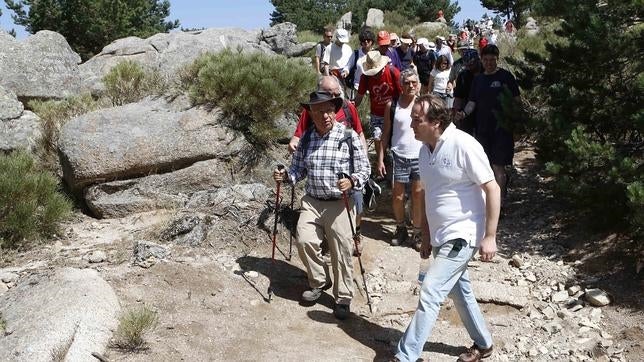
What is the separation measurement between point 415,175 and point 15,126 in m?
6.83

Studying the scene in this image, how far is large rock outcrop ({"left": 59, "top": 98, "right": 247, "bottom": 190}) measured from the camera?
778cm

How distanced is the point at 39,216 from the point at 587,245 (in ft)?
20.1

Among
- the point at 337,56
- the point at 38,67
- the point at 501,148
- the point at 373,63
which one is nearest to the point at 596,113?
the point at 501,148

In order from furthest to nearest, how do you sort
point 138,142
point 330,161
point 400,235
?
1. point 138,142
2. point 400,235
3. point 330,161

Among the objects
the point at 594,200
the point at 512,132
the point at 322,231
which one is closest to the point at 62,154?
the point at 322,231

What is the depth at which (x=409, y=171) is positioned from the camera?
6.28 m

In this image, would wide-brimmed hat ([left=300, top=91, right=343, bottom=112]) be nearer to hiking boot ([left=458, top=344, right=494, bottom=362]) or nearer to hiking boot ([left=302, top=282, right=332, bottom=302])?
hiking boot ([left=302, top=282, right=332, bottom=302])

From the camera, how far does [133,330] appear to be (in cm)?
425

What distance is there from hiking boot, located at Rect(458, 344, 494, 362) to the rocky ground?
192mm

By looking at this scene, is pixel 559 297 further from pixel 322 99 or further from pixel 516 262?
pixel 322 99

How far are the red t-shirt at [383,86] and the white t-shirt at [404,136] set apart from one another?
2.18 ft

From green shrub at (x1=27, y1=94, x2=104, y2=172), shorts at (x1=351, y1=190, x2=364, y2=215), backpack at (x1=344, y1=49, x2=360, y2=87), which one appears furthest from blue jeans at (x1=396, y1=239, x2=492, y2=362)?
green shrub at (x1=27, y1=94, x2=104, y2=172)

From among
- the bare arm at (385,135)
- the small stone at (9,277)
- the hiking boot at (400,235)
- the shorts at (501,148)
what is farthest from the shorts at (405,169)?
the small stone at (9,277)

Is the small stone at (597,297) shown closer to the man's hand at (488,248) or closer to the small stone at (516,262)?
the small stone at (516,262)
